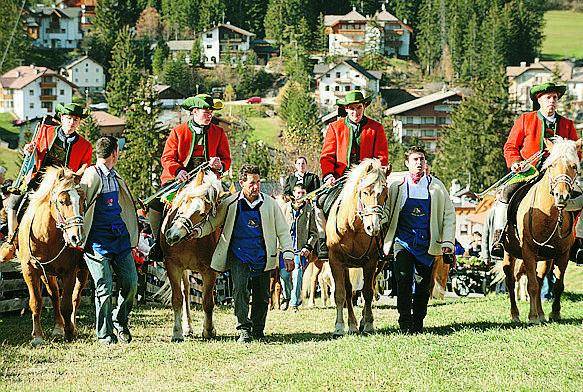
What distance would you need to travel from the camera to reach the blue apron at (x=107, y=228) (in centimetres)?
1245

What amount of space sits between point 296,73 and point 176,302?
137279 millimetres

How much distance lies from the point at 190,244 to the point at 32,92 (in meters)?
121

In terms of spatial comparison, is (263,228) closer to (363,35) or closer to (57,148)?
(57,148)

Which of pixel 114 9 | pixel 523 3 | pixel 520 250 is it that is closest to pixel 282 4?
pixel 114 9

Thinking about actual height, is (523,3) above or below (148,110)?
above

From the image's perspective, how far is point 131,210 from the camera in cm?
1290

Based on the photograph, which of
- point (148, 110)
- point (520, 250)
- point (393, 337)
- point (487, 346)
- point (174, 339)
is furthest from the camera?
point (148, 110)

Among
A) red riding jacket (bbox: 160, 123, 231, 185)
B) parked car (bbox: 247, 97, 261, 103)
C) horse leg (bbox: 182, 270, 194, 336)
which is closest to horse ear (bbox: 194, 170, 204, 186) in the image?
red riding jacket (bbox: 160, 123, 231, 185)

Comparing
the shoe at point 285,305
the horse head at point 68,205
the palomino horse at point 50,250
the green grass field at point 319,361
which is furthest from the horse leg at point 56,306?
the shoe at point 285,305

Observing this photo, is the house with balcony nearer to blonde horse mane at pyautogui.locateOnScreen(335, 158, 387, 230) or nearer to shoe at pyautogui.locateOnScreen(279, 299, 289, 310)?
shoe at pyautogui.locateOnScreen(279, 299, 289, 310)

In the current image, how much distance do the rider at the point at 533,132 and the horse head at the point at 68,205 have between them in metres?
5.88

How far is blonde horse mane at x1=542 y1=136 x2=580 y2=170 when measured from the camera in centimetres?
1248

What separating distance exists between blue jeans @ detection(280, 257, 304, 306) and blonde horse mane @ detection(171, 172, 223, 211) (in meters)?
6.34

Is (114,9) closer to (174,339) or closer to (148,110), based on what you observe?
(148,110)
